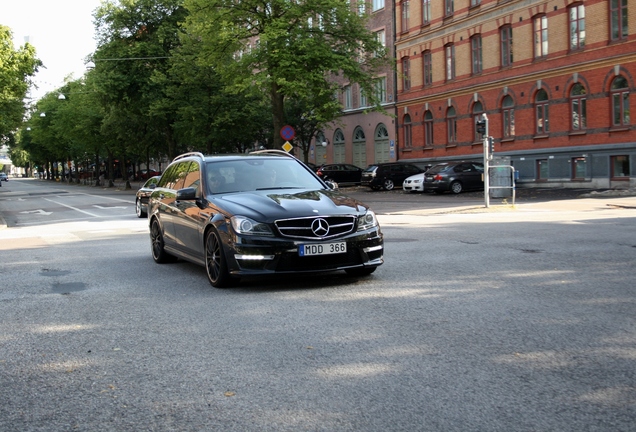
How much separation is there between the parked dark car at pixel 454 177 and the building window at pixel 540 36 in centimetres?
590

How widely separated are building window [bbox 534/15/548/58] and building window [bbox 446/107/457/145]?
7.42 m

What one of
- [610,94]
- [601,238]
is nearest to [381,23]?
[610,94]

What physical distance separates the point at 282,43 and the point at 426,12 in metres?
14.6

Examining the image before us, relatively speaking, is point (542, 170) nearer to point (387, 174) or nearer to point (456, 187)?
point (456, 187)

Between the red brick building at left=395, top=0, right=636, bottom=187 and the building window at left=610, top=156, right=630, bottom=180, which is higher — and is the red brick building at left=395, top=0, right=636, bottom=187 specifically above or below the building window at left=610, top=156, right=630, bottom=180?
above

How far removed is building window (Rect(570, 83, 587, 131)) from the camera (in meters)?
33.5

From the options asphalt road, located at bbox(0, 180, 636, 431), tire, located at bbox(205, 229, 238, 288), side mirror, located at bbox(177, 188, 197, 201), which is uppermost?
side mirror, located at bbox(177, 188, 197, 201)

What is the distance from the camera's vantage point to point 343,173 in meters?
47.1

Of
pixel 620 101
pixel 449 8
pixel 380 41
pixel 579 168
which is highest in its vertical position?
pixel 449 8

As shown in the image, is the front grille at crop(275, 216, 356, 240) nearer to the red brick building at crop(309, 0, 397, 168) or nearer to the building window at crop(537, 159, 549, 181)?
the building window at crop(537, 159, 549, 181)

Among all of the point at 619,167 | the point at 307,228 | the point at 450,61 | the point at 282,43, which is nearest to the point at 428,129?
the point at 450,61

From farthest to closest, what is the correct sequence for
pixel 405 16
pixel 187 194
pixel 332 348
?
pixel 405 16, pixel 187 194, pixel 332 348

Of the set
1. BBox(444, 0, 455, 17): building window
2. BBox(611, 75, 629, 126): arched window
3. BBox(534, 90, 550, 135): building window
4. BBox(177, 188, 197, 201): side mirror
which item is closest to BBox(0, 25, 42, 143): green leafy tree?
BBox(444, 0, 455, 17): building window

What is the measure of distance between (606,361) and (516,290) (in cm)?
296
